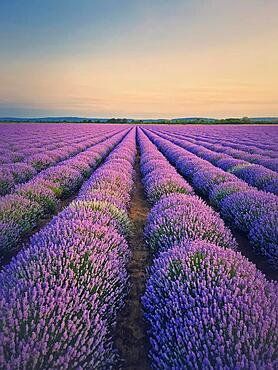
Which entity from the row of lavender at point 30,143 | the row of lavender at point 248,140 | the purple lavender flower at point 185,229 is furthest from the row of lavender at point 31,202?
the row of lavender at point 248,140

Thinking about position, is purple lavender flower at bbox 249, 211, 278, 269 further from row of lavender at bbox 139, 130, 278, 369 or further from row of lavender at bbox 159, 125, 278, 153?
→ row of lavender at bbox 159, 125, 278, 153

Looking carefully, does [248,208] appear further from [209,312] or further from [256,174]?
[209,312]

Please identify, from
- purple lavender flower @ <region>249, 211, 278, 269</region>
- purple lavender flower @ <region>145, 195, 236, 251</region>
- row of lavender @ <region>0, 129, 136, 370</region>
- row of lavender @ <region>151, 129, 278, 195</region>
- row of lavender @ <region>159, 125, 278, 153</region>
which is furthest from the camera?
row of lavender @ <region>159, 125, 278, 153</region>

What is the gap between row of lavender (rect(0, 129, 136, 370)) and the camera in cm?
148

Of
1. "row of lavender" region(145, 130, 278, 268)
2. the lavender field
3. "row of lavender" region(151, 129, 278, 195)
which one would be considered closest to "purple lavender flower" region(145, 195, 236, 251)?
the lavender field

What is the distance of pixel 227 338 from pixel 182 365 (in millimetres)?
307

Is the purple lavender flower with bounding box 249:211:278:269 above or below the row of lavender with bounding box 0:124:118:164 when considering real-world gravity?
above

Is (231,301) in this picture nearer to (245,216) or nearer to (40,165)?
(245,216)

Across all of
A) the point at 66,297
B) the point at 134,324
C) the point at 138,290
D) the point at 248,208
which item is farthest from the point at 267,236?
the point at 66,297

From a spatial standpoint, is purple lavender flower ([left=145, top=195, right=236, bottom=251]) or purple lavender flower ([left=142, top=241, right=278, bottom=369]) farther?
purple lavender flower ([left=145, top=195, right=236, bottom=251])

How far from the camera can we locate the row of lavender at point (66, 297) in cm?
148

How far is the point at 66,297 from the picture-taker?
1.84m

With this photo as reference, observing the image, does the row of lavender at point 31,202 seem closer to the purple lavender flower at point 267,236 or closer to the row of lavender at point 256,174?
the purple lavender flower at point 267,236

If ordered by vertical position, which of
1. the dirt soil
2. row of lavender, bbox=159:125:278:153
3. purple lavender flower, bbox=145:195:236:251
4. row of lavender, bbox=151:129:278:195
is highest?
purple lavender flower, bbox=145:195:236:251
